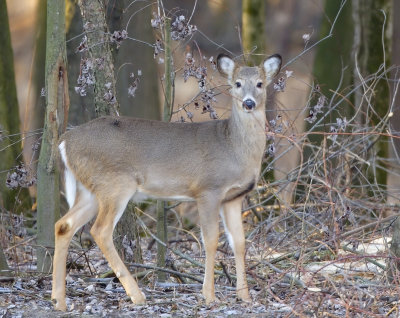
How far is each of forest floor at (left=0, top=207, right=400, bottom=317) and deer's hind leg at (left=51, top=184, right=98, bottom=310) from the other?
5.7 inches

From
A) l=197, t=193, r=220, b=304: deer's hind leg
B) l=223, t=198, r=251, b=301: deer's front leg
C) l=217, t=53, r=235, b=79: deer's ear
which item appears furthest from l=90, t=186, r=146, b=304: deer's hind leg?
l=217, t=53, r=235, b=79: deer's ear

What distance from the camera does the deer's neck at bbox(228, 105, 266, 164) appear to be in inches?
285

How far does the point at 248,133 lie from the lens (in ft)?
24.0

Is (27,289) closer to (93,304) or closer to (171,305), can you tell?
(93,304)

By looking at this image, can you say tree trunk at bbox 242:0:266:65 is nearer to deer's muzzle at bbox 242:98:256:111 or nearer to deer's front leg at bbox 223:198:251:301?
deer's muzzle at bbox 242:98:256:111

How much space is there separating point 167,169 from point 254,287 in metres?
1.30

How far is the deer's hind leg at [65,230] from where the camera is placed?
666 centimetres

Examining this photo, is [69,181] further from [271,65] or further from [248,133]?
[271,65]

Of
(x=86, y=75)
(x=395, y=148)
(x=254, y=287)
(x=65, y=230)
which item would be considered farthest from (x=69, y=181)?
(x=395, y=148)

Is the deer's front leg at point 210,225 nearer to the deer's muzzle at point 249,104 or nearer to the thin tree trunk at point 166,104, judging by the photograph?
the deer's muzzle at point 249,104

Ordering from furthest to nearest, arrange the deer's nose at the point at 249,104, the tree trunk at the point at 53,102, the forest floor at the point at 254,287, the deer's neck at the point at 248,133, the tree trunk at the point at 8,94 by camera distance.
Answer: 1. the tree trunk at the point at 8,94
2. the tree trunk at the point at 53,102
3. the deer's neck at the point at 248,133
4. the deer's nose at the point at 249,104
5. the forest floor at the point at 254,287

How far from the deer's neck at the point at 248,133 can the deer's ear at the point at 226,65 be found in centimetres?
38

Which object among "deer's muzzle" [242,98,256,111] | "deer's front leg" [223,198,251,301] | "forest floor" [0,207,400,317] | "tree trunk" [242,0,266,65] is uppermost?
"tree trunk" [242,0,266,65]

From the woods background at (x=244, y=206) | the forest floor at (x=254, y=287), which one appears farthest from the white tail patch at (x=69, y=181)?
the forest floor at (x=254, y=287)
